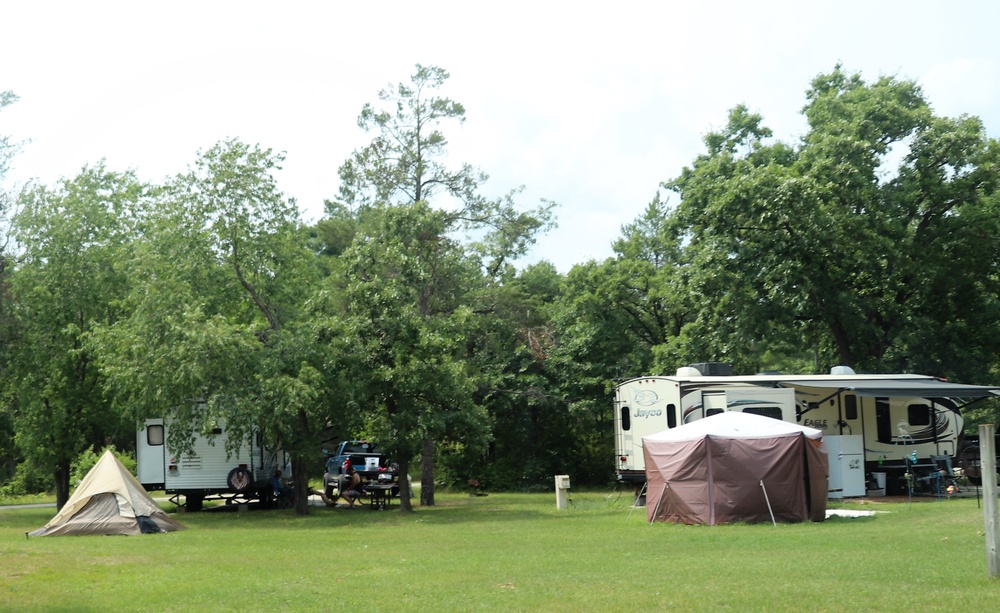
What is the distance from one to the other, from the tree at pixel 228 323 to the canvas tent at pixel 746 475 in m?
8.20

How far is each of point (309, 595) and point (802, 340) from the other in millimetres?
23247

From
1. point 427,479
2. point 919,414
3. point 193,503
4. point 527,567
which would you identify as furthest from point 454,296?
point 527,567

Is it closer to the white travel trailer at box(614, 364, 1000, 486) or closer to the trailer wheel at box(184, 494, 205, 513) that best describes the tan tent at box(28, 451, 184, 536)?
the trailer wheel at box(184, 494, 205, 513)

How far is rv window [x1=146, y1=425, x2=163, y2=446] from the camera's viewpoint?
86.6 feet

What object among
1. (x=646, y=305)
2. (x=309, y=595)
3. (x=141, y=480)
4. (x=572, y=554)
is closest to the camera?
(x=309, y=595)

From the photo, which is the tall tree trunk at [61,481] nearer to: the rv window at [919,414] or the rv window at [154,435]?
the rv window at [154,435]

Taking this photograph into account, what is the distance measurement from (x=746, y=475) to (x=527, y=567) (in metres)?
6.68

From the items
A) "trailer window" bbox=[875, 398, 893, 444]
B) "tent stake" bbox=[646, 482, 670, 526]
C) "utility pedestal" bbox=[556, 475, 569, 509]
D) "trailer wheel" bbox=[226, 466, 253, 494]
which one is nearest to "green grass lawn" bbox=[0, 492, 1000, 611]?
"tent stake" bbox=[646, 482, 670, 526]

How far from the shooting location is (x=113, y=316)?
28750 mm

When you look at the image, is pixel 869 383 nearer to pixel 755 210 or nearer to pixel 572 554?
pixel 755 210

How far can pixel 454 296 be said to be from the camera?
101 ft

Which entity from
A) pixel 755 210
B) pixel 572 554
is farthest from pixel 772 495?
pixel 755 210

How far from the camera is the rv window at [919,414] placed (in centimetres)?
2561

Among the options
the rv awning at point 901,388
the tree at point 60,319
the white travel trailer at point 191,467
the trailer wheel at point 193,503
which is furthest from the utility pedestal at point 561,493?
the tree at point 60,319
